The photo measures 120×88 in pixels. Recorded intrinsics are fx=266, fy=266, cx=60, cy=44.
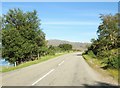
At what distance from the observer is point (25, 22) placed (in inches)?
1946

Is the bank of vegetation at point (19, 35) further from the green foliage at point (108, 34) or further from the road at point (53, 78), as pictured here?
the road at point (53, 78)

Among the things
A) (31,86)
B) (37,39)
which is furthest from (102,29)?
(31,86)

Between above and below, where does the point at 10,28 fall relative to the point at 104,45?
above

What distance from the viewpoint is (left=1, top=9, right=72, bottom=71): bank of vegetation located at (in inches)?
1737

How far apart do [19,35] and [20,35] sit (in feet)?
4.31

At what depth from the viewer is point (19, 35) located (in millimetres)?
44750

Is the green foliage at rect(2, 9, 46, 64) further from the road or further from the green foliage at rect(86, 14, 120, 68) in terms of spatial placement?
the road

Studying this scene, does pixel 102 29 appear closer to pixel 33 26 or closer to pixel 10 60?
pixel 33 26

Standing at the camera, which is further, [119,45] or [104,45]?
[104,45]

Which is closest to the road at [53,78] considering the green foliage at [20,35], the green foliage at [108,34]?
the green foliage at [20,35]

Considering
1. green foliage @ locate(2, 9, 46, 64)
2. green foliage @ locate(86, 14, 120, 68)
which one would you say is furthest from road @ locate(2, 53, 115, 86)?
green foliage @ locate(86, 14, 120, 68)

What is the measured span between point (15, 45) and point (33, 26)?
20.3 feet

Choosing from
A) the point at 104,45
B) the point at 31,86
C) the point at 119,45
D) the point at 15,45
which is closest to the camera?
the point at 31,86

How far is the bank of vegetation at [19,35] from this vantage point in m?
44.1
